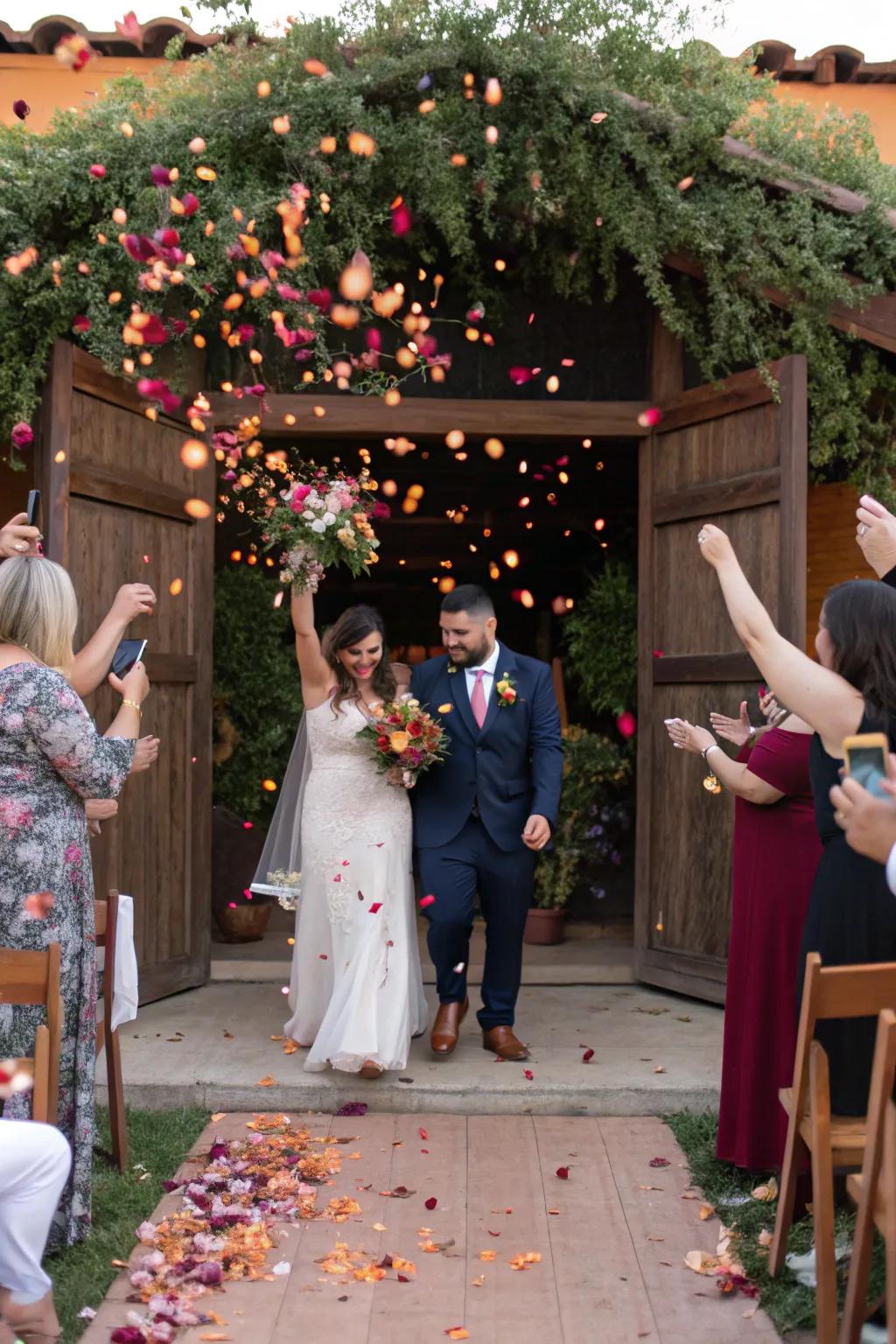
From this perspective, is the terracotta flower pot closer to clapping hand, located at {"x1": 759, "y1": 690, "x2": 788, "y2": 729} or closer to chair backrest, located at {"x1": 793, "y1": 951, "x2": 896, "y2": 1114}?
clapping hand, located at {"x1": 759, "y1": 690, "x2": 788, "y2": 729}

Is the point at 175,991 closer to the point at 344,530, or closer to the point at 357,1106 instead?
the point at 357,1106

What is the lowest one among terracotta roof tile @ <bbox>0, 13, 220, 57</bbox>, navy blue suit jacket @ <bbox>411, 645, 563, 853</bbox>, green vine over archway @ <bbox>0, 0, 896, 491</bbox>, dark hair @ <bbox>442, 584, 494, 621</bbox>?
navy blue suit jacket @ <bbox>411, 645, 563, 853</bbox>

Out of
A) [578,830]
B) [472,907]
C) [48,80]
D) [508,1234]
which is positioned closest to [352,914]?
[472,907]

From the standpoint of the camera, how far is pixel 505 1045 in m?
5.47

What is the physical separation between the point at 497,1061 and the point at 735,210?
3867mm

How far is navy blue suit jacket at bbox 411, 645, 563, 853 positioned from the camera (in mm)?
5500

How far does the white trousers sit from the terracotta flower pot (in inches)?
212

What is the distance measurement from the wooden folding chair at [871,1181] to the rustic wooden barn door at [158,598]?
12.9ft

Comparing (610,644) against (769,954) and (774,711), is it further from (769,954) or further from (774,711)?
(769,954)

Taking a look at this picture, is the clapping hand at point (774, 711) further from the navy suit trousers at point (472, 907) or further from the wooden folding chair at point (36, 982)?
the wooden folding chair at point (36, 982)

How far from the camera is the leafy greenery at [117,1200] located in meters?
3.42

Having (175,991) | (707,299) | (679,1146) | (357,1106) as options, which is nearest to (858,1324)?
(679,1146)

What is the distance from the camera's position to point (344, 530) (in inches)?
204

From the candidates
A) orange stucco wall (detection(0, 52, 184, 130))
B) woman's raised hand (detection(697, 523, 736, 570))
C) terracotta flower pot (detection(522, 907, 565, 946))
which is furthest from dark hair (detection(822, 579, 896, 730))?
orange stucco wall (detection(0, 52, 184, 130))
